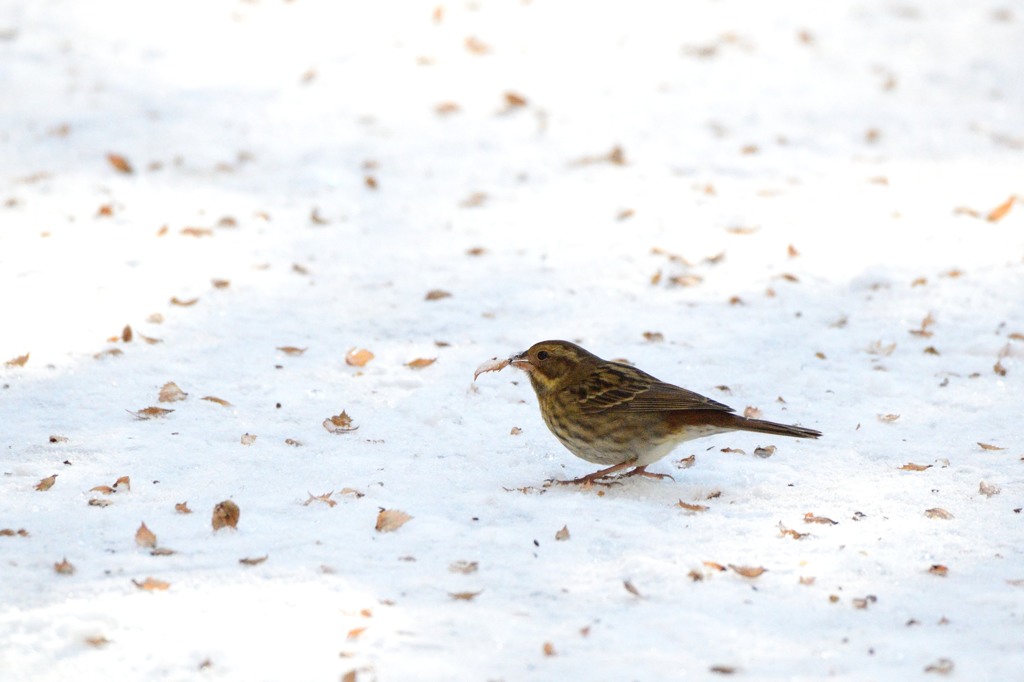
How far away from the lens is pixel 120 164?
890cm

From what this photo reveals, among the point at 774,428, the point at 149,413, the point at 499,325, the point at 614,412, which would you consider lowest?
the point at 149,413

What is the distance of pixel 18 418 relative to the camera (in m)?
5.26

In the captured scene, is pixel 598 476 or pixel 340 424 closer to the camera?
pixel 598 476

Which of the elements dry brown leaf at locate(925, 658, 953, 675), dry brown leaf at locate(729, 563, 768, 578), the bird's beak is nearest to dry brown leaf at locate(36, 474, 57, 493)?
the bird's beak

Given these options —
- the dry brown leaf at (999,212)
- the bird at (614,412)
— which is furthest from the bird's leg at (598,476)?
the dry brown leaf at (999,212)

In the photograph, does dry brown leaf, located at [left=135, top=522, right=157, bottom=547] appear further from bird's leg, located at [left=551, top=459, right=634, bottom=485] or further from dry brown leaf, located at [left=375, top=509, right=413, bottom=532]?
bird's leg, located at [left=551, top=459, right=634, bottom=485]

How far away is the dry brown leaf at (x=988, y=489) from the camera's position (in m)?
4.70

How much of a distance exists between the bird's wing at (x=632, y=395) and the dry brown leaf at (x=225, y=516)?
1505mm

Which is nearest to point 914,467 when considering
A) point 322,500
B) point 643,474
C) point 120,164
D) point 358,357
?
point 643,474

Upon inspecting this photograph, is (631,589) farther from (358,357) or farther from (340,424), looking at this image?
(358,357)

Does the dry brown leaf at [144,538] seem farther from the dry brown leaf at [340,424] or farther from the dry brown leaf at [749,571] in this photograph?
the dry brown leaf at [749,571]

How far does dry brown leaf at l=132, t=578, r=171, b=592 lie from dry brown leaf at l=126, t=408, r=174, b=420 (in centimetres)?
170

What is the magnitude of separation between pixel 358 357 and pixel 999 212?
5.11m

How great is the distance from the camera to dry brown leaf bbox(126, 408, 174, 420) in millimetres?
5367
